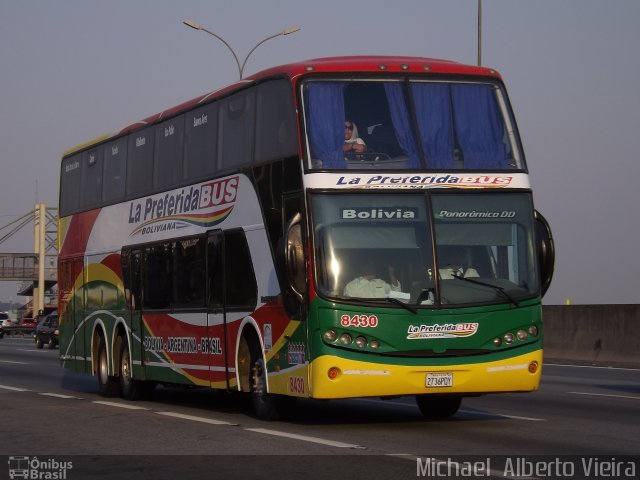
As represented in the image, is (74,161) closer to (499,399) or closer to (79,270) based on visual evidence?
(79,270)

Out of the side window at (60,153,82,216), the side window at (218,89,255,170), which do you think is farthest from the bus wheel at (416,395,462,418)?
the side window at (60,153,82,216)

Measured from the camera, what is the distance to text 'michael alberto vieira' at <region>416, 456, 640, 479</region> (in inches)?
412

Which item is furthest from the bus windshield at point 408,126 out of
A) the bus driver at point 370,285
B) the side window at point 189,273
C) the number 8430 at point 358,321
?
the side window at point 189,273

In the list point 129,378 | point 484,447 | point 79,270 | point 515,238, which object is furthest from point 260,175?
point 79,270

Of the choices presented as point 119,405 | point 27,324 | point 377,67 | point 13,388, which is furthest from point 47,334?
point 377,67

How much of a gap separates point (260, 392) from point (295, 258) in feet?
8.58

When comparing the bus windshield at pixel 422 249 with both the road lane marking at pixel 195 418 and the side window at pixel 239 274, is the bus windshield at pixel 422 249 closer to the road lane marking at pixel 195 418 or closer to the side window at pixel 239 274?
the side window at pixel 239 274

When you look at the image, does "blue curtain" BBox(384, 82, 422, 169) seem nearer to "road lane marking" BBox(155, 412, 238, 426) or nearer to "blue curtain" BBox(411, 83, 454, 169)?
"blue curtain" BBox(411, 83, 454, 169)

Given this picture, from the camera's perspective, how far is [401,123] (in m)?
14.9

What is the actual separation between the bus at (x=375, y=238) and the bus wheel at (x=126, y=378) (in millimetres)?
4089

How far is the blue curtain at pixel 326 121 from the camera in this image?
572 inches

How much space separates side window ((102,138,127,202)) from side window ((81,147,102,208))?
0.28m

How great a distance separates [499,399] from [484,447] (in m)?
7.05

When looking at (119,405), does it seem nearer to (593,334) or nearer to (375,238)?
(375,238)
